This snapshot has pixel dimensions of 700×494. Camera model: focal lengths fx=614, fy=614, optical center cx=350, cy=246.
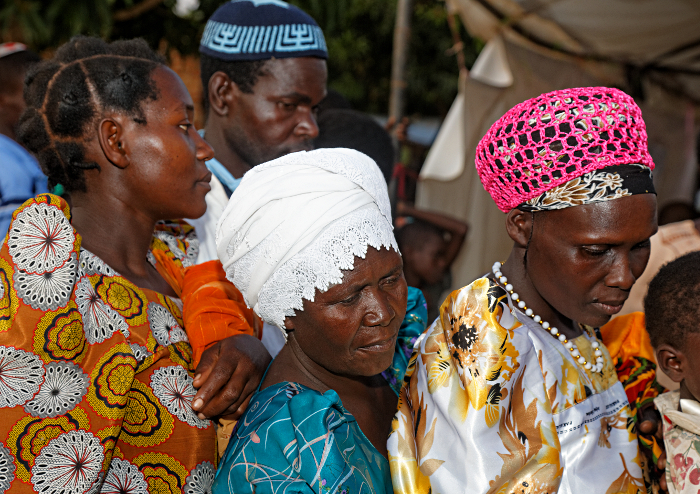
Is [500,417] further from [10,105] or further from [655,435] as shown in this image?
[10,105]

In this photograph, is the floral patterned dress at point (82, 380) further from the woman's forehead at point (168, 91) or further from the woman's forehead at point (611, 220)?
the woman's forehead at point (611, 220)

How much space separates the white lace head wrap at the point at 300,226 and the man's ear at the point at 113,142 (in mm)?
421

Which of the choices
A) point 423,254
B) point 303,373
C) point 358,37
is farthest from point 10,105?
point 358,37

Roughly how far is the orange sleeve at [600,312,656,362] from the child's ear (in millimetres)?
187

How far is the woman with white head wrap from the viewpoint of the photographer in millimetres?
1539

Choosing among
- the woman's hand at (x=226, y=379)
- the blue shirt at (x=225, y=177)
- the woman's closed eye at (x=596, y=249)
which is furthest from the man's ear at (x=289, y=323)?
the blue shirt at (x=225, y=177)

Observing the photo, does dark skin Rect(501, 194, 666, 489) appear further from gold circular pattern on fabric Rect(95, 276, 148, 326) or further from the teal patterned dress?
gold circular pattern on fabric Rect(95, 276, 148, 326)

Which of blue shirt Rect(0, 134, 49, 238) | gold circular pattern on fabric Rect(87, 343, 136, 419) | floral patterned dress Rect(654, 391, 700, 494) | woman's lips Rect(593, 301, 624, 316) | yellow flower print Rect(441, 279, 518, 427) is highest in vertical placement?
woman's lips Rect(593, 301, 624, 316)

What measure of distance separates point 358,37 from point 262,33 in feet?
43.9

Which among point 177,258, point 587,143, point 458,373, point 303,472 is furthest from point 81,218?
point 587,143

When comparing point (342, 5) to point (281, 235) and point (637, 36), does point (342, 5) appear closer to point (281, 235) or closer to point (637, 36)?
point (637, 36)

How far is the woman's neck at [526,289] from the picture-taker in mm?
1872

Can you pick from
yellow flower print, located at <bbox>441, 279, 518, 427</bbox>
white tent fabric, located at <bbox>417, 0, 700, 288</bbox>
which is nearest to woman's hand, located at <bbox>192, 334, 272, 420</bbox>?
yellow flower print, located at <bbox>441, 279, 518, 427</bbox>

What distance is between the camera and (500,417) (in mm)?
1614
